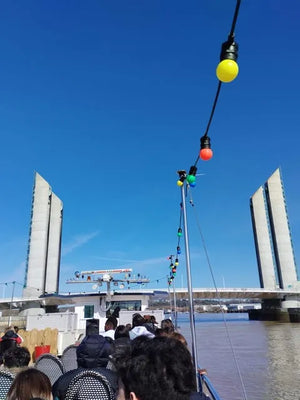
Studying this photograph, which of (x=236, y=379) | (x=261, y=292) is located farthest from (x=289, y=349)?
(x=261, y=292)

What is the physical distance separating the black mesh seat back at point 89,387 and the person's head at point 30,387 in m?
0.32

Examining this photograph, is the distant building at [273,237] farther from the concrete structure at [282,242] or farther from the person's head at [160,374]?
the person's head at [160,374]

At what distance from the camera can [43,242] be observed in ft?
192

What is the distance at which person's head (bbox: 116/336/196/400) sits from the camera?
1262 mm

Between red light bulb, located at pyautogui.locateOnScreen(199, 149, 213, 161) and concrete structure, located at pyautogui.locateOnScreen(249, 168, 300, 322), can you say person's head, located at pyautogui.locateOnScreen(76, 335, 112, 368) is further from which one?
concrete structure, located at pyautogui.locateOnScreen(249, 168, 300, 322)

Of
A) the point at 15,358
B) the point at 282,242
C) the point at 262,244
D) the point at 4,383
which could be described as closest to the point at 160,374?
the point at 4,383

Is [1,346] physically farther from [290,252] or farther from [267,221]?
[267,221]

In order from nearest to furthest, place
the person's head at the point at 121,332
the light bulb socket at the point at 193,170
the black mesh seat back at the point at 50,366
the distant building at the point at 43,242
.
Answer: the black mesh seat back at the point at 50,366 → the person's head at the point at 121,332 → the light bulb socket at the point at 193,170 → the distant building at the point at 43,242

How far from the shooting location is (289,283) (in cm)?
5794

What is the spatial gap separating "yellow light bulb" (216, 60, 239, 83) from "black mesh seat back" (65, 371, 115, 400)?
3022 millimetres

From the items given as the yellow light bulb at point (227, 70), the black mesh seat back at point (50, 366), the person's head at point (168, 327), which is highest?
the yellow light bulb at point (227, 70)

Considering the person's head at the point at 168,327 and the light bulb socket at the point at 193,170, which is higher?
the light bulb socket at the point at 193,170

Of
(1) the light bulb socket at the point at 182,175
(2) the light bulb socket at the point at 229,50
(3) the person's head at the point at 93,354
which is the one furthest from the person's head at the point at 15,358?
(1) the light bulb socket at the point at 182,175

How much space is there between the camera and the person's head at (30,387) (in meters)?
2.07
